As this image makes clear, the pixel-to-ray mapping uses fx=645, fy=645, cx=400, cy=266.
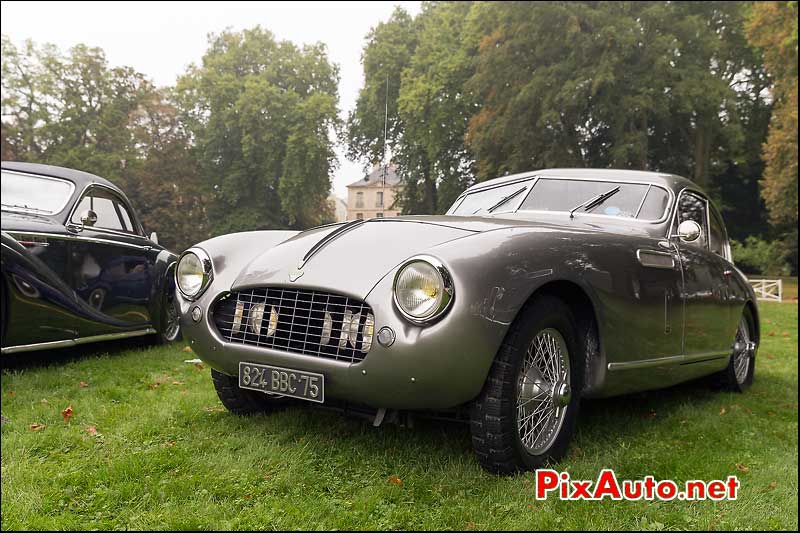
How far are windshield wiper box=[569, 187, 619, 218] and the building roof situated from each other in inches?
48.4

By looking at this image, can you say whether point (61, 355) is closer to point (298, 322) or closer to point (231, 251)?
point (231, 251)

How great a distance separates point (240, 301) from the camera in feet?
9.96

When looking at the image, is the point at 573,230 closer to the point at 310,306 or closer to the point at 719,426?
the point at 310,306

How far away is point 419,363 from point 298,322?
0.63 metres

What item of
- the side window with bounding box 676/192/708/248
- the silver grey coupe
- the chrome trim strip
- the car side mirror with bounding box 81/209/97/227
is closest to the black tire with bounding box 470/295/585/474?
the silver grey coupe

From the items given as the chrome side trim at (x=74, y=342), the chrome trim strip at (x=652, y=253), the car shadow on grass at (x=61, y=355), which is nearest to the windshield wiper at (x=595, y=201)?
the chrome trim strip at (x=652, y=253)

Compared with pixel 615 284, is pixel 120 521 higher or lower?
lower

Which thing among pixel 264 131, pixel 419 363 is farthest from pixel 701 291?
pixel 264 131

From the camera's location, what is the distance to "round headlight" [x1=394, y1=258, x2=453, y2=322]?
2.49 meters

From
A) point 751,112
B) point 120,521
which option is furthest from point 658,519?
point 751,112

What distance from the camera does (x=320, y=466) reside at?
2.83 m

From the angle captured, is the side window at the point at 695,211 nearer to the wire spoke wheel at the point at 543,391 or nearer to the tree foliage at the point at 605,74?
the wire spoke wheel at the point at 543,391

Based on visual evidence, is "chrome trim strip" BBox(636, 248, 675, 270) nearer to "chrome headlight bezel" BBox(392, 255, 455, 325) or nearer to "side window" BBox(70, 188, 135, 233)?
"chrome headlight bezel" BBox(392, 255, 455, 325)

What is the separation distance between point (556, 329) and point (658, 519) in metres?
0.88
